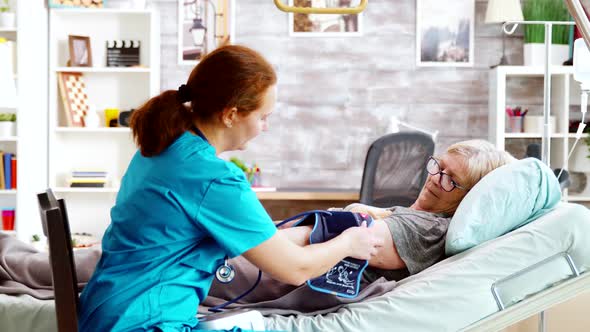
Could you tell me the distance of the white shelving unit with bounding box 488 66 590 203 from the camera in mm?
4875

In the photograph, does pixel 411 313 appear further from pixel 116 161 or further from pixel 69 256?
pixel 116 161

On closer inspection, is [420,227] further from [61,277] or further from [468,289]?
[61,277]

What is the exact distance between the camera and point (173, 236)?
1.60 metres

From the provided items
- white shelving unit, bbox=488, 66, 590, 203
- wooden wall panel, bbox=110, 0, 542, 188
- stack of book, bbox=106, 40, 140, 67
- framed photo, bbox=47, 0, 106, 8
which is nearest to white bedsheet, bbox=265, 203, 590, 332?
white shelving unit, bbox=488, 66, 590, 203

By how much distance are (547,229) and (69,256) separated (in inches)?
43.2

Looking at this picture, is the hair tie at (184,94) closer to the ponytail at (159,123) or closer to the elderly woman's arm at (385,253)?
the ponytail at (159,123)

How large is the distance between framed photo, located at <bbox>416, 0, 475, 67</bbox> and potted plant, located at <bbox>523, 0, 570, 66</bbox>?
13.7 inches

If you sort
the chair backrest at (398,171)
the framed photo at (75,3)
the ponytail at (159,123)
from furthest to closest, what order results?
the framed photo at (75,3), the chair backrest at (398,171), the ponytail at (159,123)

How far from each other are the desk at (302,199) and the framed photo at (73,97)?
1.28 m

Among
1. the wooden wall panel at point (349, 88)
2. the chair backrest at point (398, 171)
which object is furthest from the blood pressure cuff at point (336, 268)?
the wooden wall panel at point (349, 88)

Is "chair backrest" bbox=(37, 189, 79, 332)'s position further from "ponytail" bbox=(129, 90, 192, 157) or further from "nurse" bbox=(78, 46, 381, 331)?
"ponytail" bbox=(129, 90, 192, 157)

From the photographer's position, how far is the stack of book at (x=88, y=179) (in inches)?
203

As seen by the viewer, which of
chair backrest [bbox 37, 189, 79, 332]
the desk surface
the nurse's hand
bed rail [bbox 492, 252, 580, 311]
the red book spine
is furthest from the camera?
the red book spine

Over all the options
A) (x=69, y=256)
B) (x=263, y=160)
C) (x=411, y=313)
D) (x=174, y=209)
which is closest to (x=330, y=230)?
(x=411, y=313)
